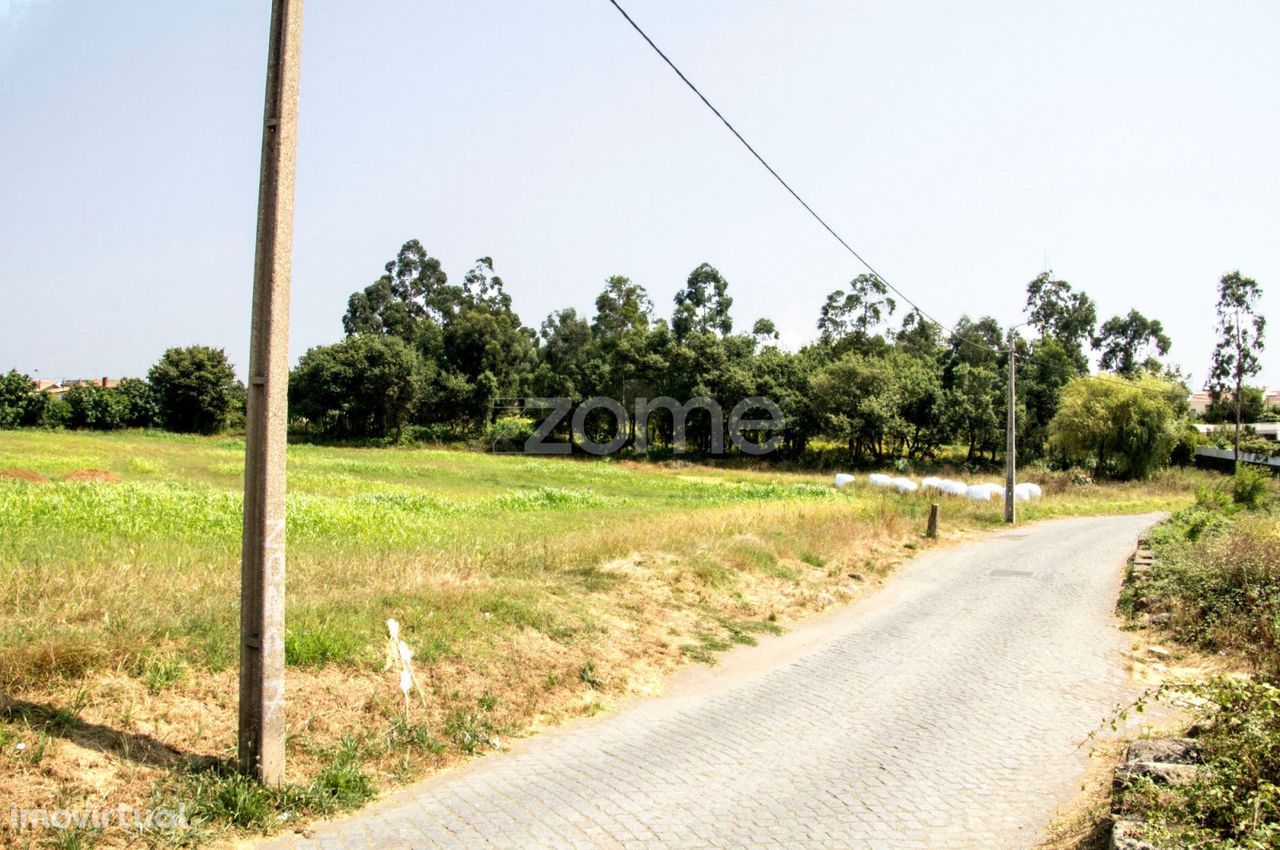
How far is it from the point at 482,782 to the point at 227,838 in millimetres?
1770

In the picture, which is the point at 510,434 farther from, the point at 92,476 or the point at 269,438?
the point at 269,438

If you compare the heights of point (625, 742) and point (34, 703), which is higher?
point (34, 703)

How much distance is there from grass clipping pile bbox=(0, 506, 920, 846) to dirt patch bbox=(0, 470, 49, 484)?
716 inches

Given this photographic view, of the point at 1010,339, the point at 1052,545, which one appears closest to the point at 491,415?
the point at 1010,339

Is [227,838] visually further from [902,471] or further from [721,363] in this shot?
[721,363]

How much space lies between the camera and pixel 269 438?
216 inches

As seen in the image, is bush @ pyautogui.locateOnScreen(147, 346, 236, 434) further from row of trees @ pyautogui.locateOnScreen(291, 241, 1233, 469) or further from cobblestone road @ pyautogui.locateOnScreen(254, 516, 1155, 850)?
cobblestone road @ pyautogui.locateOnScreen(254, 516, 1155, 850)

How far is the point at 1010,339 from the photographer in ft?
96.7

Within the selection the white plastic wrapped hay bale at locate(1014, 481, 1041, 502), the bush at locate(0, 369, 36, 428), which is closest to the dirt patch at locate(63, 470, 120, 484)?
the white plastic wrapped hay bale at locate(1014, 481, 1041, 502)

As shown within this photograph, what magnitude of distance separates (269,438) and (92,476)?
24.9 metres

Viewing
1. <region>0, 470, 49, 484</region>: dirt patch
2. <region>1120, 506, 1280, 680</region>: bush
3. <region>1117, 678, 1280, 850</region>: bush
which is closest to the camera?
<region>1117, 678, 1280, 850</region>: bush

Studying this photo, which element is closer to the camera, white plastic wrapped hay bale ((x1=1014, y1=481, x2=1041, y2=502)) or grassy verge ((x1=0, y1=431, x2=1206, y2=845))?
grassy verge ((x1=0, y1=431, x2=1206, y2=845))

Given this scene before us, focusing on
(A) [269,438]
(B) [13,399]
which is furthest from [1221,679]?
(B) [13,399]

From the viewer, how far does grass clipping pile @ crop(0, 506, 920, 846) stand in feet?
16.6
